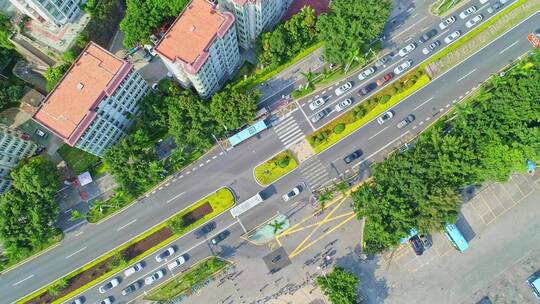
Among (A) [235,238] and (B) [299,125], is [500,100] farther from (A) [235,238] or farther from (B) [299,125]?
(A) [235,238]

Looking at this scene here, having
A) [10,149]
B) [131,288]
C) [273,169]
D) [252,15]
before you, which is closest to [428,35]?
[252,15]

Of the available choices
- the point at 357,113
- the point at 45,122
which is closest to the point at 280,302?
the point at 357,113

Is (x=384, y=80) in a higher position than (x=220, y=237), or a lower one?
higher

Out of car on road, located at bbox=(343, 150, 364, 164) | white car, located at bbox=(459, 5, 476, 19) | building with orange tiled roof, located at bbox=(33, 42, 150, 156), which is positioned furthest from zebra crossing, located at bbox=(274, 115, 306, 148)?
white car, located at bbox=(459, 5, 476, 19)

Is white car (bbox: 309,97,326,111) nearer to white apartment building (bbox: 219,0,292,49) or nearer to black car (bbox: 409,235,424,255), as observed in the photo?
white apartment building (bbox: 219,0,292,49)

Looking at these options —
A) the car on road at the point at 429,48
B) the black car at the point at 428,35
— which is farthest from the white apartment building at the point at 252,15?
the car on road at the point at 429,48

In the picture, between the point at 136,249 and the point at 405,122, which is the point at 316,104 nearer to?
the point at 405,122
